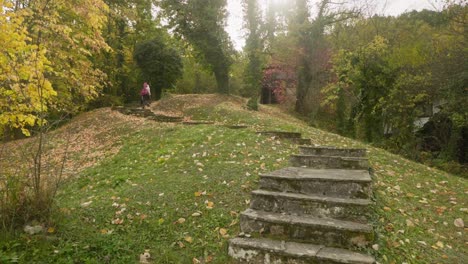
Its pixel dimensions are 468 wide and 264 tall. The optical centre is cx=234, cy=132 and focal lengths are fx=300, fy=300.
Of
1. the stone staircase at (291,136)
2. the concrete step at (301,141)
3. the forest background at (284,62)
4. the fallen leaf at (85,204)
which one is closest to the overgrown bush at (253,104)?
the forest background at (284,62)

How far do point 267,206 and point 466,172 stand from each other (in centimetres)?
1064

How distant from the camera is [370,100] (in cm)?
1280

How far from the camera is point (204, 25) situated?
16.6m

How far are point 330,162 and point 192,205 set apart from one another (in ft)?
8.13

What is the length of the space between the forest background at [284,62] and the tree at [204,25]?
0.06 m

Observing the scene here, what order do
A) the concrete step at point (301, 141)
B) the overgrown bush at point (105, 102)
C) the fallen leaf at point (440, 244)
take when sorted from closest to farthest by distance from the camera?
the fallen leaf at point (440, 244)
the concrete step at point (301, 141)
the overgrown bush at point (105, 102)

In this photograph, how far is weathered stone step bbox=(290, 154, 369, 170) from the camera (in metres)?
5.04

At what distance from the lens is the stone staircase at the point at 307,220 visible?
3.25 m

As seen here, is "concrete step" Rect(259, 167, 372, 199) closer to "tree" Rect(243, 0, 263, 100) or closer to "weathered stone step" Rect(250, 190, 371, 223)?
"weathered stone step" Rect(250, 190, 371, 223)

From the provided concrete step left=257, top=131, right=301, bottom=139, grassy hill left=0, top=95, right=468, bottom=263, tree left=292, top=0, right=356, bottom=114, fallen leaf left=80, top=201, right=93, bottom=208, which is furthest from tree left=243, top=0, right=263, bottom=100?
fallen leaf left=80, top=201, right=93, bottom=208

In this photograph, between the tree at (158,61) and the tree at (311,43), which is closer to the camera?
the tree at (311,43)

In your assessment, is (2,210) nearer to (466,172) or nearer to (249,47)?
(466,172)

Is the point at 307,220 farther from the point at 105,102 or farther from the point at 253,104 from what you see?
the point at 105,102

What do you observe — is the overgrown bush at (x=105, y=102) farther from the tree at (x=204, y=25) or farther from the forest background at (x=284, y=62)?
the tree at (x=204, y=25)
